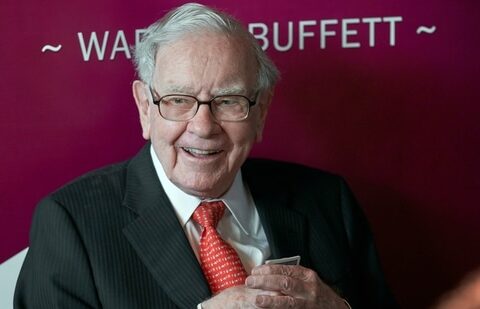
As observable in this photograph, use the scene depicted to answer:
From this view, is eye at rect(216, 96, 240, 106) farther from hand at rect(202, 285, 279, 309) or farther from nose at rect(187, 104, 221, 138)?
hand at rect(202, 285, 279, 309)

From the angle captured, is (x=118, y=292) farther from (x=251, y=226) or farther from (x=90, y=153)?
(x=90, y=153)

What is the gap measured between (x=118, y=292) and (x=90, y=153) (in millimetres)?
639

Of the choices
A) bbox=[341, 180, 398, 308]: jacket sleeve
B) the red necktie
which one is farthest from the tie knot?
bbox=[341, 180, 398, 308]: jacket sleeve

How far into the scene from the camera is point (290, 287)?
1.82 m

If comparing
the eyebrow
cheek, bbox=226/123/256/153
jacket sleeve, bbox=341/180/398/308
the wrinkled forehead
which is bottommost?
jacket sleeve, bbox=341/180/398/308

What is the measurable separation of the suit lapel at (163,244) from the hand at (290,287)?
0.20 metres

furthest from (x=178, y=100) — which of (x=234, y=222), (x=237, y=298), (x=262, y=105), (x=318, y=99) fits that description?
(x=318, y=99)

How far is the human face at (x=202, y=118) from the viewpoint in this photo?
6.33 ft

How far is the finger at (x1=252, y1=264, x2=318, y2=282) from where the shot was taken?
1.78m

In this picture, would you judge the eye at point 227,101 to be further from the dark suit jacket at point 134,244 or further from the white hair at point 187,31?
the dark suit jacket at point 134,244

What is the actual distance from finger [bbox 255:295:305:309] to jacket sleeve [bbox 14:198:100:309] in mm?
383

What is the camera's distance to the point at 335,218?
229cm

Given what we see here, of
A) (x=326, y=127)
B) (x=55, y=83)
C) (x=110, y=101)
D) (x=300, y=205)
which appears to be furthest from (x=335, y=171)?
(x=55, y=83)

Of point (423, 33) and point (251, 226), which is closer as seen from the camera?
point (251, 226)
